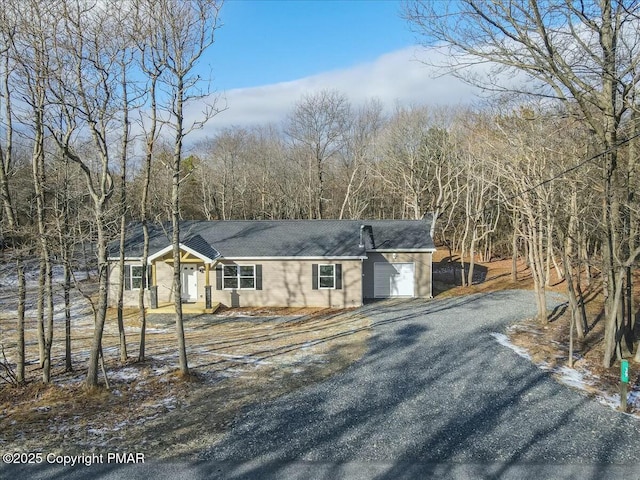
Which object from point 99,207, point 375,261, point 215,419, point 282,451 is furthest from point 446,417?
point 375,261

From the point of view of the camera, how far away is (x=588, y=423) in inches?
285

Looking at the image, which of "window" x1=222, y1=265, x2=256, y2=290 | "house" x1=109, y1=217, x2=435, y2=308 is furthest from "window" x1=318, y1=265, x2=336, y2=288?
"window" x1=222, y1=265, x2=256, y2=290

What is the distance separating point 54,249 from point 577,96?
10460 millimetres

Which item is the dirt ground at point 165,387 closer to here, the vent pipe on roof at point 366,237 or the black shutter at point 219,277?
the black shutter at point 219,277

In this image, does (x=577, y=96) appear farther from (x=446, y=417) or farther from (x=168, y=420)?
(x=168, y=420)

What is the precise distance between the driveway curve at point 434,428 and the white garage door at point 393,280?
9.45m

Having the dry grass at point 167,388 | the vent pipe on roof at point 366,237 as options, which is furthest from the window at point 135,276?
the vent pipe on roof at point 366,237

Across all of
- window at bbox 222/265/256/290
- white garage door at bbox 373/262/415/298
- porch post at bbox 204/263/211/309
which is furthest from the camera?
white garage door at bbox 373/262/415/298

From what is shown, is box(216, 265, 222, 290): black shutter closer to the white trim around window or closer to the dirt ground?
the dirt ground

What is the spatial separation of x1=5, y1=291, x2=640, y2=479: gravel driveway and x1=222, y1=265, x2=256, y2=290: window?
30.1 feet

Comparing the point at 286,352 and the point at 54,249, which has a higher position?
the point at 54,249

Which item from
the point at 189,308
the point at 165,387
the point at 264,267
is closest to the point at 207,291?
the point at 189,308

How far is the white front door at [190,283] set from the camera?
18.8m

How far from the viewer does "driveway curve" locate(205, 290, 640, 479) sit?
19.0 feet
